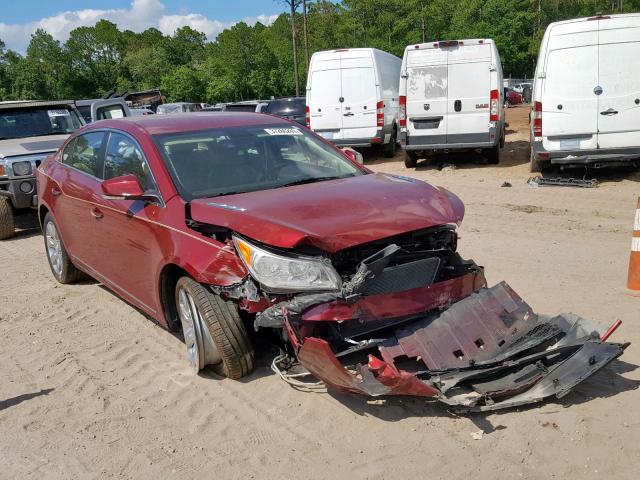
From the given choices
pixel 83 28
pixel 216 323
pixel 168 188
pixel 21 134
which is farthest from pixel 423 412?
pixel 83 28

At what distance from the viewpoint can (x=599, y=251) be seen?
694 centimetres

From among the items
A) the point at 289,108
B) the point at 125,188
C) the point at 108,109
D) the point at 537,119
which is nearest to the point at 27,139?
the point at 108,109

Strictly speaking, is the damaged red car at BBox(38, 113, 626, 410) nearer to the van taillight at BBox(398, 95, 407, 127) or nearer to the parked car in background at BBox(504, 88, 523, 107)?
the van taillight at BBox(398, 95, 407, 127)

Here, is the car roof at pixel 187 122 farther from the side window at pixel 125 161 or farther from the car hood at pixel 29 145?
the car hood at pixel 29 145

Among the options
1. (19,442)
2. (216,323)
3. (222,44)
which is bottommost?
(19,442)

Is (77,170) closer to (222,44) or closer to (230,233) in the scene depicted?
(230,233)

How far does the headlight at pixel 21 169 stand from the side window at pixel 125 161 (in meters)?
4.58

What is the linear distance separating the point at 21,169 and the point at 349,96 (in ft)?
27.6

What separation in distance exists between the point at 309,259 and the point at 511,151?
13885 millimetres

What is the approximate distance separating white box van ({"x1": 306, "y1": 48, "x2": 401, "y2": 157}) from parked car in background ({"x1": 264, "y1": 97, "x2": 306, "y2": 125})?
350 centimetres

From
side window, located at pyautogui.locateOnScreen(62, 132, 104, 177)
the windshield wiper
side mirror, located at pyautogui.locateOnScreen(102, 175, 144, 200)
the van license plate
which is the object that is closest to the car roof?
side window, located at pyautogui.locateOnScreen(62, 132, 104, 177)

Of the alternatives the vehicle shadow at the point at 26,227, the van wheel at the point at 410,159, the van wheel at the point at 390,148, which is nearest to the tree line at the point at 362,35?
the van wheel at the point at 390,148

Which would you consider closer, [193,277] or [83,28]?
[193,277]

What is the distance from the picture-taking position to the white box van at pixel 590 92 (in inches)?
412
